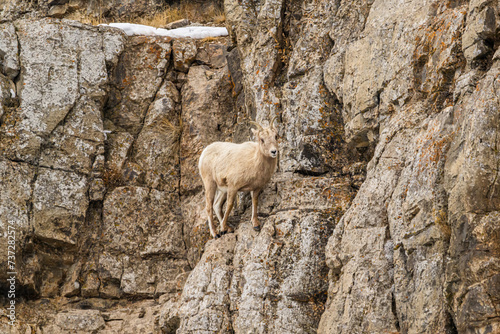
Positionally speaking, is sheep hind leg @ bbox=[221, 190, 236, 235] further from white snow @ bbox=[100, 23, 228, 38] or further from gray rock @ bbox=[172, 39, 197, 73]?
white snow @ bbox=[100, 23, 228, 38]

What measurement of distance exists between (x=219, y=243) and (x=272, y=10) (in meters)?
5.35

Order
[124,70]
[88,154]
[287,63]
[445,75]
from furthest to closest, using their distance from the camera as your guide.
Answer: [124,70]
[88,154]
[287,63]
[445,75]

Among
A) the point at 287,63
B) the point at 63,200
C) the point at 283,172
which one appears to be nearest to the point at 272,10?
the point at 287,63

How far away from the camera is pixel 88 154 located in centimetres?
1591

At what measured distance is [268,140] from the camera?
13.1m

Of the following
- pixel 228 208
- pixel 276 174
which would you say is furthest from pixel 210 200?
pixel 276 174

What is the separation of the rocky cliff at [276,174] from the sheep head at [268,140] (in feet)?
2.41

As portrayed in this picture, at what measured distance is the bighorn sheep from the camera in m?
13.2

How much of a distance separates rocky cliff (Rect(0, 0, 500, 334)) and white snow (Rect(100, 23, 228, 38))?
0.33m

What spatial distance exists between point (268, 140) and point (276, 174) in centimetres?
109

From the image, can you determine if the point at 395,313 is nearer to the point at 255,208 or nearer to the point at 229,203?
the point at 255,208

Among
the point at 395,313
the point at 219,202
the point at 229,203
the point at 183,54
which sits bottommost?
the point at 395,313

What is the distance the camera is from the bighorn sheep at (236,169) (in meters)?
13.2

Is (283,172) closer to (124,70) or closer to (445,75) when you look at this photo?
(445,75)
